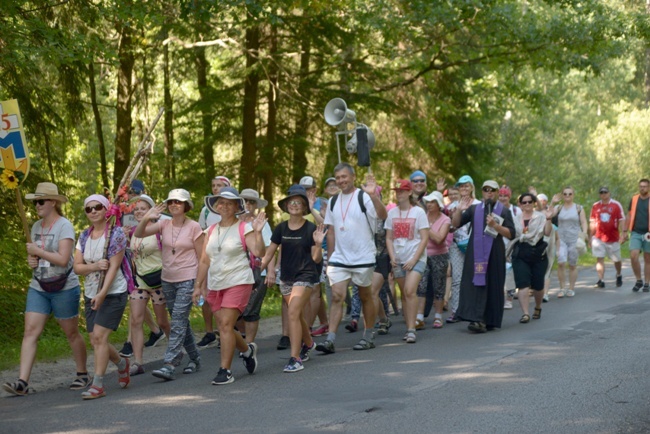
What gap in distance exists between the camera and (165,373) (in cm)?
937

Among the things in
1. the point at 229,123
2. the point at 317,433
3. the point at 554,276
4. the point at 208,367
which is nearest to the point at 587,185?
the point at 554,276

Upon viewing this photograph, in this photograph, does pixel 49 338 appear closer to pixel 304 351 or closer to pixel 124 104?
pixel 304 351

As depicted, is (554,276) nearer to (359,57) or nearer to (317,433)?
(359,57)

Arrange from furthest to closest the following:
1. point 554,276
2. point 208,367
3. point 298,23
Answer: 1. point 554,276
2. point 298,23
3. point 208,367

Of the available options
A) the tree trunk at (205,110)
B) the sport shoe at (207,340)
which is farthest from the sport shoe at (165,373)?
the tree trunk at (205,110)

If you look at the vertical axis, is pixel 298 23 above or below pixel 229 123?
above

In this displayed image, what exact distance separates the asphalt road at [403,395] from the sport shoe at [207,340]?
0.45m

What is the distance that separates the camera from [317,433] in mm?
6988

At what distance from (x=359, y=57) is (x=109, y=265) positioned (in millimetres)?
14343

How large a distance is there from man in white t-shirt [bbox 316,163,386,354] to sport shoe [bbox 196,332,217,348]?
1740 mm

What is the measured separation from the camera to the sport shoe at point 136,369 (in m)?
10.1

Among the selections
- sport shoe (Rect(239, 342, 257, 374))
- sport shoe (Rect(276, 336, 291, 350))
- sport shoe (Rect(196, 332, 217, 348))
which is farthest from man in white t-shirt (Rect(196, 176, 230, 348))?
sport shoe (Rect(239, 342, 257, 374))

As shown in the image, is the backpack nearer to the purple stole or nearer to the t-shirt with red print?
the purple stole

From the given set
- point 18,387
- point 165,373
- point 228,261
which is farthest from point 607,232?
point 18,387
